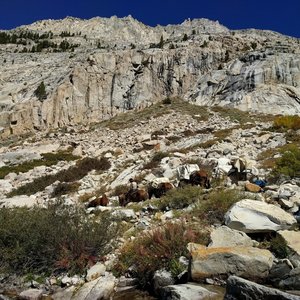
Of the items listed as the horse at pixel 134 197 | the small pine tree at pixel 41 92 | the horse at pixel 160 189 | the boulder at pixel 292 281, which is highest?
the small pine tree at pixel 41 92

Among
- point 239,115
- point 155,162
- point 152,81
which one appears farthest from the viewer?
point 152,81

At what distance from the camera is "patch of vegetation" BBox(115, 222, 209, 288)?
22.5 ft

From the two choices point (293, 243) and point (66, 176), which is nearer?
point (293, 243)

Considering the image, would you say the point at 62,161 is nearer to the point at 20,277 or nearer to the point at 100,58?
the point at 20,277

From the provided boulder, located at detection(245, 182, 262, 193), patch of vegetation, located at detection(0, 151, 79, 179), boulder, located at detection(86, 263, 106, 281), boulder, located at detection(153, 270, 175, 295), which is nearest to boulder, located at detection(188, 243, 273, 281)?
boulder, located at detection(153, 270, 175, 295)

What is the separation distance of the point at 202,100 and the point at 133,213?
1291 inches

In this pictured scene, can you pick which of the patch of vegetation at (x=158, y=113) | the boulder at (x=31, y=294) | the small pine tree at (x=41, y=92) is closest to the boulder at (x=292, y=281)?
the boulder at (x=31, y=294)

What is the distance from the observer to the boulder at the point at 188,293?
548cm

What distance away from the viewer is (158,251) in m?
7.08

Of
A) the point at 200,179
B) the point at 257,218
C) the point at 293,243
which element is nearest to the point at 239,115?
the point at 200,179

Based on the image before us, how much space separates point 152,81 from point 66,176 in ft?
100

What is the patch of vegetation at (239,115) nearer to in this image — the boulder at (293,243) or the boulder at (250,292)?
the boulder at (293,243)

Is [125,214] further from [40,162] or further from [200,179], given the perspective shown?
[40,162]

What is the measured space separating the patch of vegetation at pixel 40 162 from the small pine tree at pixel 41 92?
63.0 ft
